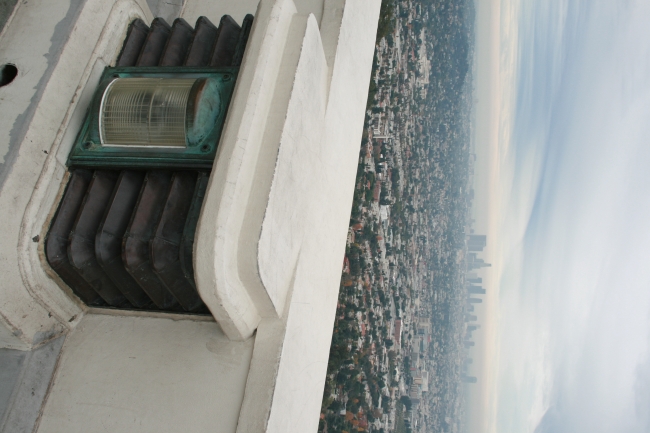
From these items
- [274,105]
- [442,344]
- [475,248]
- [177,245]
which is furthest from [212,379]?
[475,248]

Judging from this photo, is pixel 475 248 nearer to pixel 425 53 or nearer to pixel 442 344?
pixel 442 344

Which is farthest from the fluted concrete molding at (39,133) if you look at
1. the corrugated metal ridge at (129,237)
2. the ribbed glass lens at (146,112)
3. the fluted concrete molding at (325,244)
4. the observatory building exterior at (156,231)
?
the fluted concrete molding at (325,244)

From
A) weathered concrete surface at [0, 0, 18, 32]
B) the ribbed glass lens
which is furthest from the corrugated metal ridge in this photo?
weathered concrete surface at [0, 0, 18, 32]

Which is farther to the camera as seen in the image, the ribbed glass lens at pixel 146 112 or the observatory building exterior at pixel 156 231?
the ribbed glass lens at pixel 146 112

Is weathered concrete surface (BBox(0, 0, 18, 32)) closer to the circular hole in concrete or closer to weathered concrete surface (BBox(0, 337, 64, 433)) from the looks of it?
the circular hole in concrete

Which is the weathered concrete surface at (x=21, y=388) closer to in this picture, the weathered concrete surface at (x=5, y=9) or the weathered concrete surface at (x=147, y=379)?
the weathered concrete surface at (x=147, y=379)

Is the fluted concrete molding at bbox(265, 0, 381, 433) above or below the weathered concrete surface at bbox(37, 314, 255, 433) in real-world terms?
above

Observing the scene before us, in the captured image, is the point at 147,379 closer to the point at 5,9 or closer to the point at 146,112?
the point at 146,112
